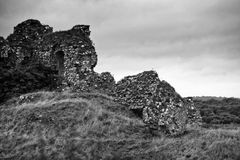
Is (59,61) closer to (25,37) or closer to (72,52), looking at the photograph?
(72,52)

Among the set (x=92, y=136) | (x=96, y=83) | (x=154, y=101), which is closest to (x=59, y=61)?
(x=96, y=83)

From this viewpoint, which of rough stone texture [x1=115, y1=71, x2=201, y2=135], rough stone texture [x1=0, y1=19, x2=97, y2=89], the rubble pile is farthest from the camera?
rough stone texture [x1=0, y1=19, x2=97, y2=89]

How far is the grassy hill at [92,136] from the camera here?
522 inches

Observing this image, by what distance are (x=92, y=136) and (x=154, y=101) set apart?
3503mm

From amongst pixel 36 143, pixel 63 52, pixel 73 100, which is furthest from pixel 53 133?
pixel 63 52

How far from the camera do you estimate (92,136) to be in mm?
15352

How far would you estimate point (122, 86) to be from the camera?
18.2 metres

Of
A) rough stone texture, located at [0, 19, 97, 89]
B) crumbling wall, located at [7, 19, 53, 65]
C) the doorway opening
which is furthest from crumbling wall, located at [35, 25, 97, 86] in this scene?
crumbling wall, located at [7, 19, 53, 65]

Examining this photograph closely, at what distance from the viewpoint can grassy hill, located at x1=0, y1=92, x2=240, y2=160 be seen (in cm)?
1325

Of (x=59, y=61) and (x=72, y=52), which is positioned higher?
(x=72, y=52)

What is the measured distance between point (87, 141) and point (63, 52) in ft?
45.3

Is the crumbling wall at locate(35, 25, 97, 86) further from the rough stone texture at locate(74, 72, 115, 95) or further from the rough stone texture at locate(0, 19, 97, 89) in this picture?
the rough stone texture at locate(74, 72, 115, 95)

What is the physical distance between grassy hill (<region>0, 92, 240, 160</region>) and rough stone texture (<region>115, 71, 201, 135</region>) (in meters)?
0.61

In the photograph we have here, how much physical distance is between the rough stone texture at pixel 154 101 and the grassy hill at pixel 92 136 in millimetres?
605
